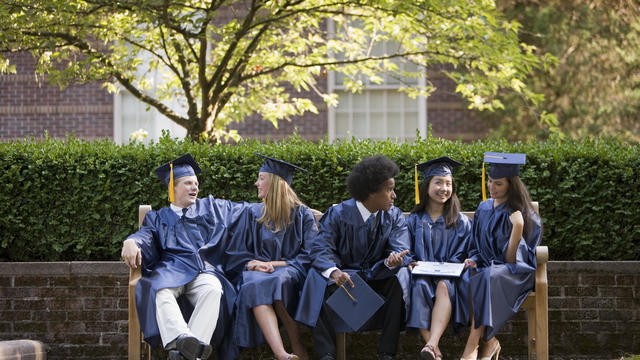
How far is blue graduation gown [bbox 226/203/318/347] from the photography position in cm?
497

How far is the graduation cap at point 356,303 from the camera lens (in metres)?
4.91

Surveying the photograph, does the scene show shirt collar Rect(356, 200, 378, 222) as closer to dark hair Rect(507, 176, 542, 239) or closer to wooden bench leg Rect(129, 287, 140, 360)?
dark hair Rect(507, 176, 542, 239)

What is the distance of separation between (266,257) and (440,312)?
1356 mm

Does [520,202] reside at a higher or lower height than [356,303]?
higher

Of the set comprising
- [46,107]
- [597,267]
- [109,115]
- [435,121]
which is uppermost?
[46,107]

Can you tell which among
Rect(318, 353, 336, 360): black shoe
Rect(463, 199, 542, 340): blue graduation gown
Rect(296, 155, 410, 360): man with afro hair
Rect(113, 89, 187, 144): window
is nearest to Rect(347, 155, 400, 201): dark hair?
Rect(296, 155, 410, 360): man with afro hair

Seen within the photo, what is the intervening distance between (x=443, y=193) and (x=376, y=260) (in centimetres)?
71

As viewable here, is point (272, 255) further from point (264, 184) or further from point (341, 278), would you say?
point (341, 278)

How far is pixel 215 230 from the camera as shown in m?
5.47

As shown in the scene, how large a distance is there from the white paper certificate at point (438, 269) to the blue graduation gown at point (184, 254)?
134cm

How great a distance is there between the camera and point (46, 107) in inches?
498

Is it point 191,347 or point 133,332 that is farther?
point 133,332

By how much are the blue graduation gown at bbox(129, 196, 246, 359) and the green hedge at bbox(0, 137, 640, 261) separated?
0.69 meters

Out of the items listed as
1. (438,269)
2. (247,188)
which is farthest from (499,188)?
(247,188)
